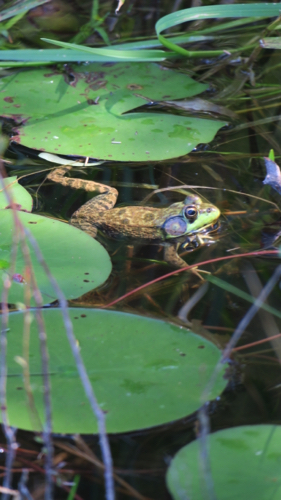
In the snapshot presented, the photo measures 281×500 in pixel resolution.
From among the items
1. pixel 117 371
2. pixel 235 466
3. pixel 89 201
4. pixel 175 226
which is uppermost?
pixel 89 201

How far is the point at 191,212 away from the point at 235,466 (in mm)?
2083

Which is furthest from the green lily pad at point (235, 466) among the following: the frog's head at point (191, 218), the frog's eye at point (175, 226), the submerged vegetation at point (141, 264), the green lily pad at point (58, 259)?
the frog's eye at point (175, 226)

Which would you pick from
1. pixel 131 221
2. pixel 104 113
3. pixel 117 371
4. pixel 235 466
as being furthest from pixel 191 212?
pixel 235 466

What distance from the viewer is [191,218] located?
3436 millimetres

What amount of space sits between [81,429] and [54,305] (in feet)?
2.77

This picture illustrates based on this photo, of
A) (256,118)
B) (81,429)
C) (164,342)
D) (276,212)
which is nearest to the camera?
(81,429)

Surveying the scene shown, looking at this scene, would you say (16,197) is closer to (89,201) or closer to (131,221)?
(89,201)

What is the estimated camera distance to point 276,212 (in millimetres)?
3275

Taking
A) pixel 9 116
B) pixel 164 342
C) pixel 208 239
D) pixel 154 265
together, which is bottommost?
pixel 164 342

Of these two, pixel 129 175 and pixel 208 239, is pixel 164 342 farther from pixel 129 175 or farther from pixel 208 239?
pixel 129 175

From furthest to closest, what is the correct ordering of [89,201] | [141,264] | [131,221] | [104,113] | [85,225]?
[104,113] → [89,201] → [131,221] → [85,225] → [141,264]

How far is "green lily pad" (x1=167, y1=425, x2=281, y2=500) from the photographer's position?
5.10 ft

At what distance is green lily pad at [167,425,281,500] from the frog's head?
1.85 metres

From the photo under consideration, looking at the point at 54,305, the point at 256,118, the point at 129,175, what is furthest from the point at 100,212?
the point at 256,118
